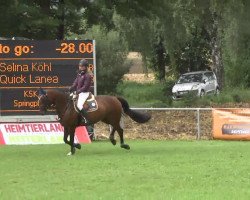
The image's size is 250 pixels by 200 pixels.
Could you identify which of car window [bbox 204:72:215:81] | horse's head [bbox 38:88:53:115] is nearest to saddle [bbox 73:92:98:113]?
horse's head [bbox 38:88:53:115]

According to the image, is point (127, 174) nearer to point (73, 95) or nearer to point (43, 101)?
point (73, 95)

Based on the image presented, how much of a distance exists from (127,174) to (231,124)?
11419 millimetres

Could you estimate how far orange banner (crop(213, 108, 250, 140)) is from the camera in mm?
23172

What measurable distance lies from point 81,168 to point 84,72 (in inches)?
155

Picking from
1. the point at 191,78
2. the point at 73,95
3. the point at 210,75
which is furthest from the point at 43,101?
the point at 210,75

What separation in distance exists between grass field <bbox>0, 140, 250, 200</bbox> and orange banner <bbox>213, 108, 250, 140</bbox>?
453 cm

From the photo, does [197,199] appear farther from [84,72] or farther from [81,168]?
[84,72]

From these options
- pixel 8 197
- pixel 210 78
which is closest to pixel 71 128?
pixel 8 197

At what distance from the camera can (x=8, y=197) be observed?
10.1 metres

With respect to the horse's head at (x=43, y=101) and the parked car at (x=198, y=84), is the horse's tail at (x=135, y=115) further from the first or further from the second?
the parked car at (x=198, y=84)

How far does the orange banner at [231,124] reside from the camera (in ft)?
76.0

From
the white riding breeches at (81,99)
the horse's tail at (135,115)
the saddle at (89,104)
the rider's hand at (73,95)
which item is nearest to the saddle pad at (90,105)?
the saddle at (89,104)

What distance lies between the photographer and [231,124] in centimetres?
2347

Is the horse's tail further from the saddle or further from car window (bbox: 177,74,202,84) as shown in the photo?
car window (bbox: 177,74,202,84)
